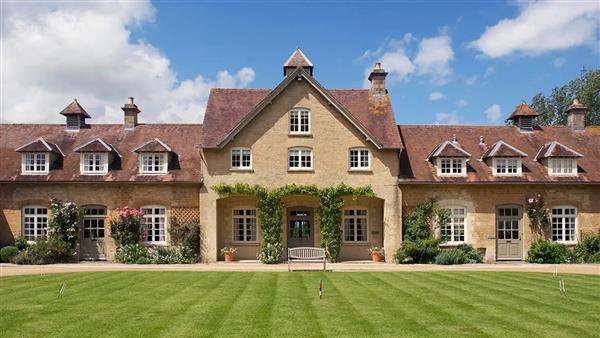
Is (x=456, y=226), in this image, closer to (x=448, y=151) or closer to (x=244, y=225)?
(x=448, y=151)

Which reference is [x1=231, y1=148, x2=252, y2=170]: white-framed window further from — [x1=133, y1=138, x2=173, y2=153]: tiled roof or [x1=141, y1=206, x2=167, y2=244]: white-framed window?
[x1=141, y1=206, x2=167, y2=244]: white-framed window

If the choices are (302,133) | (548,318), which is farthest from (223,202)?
(548,318)

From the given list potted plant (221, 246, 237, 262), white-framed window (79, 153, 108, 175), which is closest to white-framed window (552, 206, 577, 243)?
potted plant (221, 246, 237, 262)

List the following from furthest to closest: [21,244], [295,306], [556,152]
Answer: [556,152]
[21,244]
[295,306]

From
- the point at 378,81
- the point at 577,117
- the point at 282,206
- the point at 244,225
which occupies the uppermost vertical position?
the point at 378,81

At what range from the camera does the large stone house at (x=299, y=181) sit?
26.0 meters

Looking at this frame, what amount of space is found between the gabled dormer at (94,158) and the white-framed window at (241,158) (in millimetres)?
6434

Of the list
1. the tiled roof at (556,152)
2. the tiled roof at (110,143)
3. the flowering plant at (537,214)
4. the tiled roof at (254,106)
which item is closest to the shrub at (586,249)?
the flowering plant at (537,214)

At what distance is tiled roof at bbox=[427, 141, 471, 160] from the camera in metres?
26.6

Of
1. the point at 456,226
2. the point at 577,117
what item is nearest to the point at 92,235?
the point at 456,226

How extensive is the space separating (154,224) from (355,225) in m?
10.2

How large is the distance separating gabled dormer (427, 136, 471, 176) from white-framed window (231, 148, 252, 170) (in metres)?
9.57

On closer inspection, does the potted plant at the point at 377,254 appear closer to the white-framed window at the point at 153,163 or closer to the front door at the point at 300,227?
the front door at the point at 300,227

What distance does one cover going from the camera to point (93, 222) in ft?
86.4
